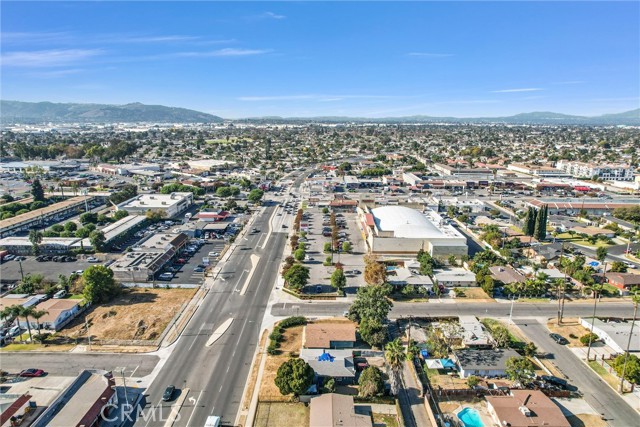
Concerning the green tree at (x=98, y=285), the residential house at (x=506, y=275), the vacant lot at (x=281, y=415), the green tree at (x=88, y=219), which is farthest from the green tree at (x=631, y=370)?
the green tree at (x=88, y=219)

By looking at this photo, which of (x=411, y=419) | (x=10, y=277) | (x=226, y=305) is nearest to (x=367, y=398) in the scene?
(x=411, y=419)

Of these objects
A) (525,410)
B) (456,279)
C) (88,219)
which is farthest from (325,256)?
(88,219)

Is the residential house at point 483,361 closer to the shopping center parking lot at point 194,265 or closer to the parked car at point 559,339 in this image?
the parked car at point 559,339

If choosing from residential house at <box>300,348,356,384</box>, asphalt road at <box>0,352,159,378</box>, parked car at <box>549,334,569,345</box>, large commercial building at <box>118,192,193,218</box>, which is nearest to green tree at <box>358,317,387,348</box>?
residential house at <box>300,348,356,384</box>

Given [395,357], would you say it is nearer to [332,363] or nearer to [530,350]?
[332,363]

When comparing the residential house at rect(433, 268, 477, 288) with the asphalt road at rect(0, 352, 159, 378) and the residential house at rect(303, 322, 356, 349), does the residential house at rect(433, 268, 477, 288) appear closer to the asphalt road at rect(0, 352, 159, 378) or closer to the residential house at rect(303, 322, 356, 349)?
the residential house at rect(303, 322, 356, 349)

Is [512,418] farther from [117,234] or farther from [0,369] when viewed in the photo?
[117,234]
